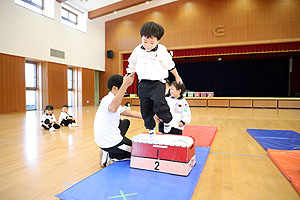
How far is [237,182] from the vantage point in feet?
5.35

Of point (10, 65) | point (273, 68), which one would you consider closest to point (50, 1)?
point (10, 65)

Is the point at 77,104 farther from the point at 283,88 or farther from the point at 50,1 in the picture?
the point at 283,88

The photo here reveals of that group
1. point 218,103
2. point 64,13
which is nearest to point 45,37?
point 64,13

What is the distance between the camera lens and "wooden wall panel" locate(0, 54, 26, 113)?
23.3 ft

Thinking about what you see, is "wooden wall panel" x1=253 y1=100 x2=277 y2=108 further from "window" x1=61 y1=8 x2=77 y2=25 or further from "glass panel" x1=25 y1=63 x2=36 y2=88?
"glass panel" x1=25 y1=63 x2=36 y2=88

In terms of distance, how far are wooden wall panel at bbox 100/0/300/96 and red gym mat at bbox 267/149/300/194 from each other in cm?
834

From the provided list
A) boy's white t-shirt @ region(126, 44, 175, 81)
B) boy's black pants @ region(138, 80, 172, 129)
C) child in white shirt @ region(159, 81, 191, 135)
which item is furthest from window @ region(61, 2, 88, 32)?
boy's black pants @ region(138, 80, 172, 129)

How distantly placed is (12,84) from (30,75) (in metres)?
1.31

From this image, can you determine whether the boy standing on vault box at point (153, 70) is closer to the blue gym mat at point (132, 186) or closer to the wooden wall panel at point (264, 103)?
the blue gym mat at point (132, 186)

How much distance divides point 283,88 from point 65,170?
13.0 metres

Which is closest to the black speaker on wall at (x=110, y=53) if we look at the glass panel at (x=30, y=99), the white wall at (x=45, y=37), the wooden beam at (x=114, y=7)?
the white wall at (x=45, y=37)

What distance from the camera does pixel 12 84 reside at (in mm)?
7473

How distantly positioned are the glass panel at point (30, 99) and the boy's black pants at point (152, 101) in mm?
8673

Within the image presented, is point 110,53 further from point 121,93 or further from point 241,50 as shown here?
point 121,93
